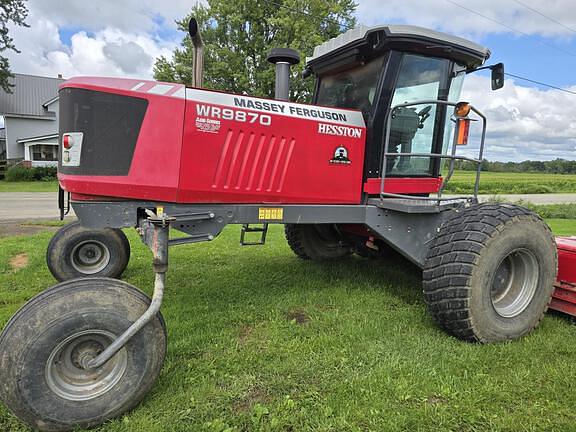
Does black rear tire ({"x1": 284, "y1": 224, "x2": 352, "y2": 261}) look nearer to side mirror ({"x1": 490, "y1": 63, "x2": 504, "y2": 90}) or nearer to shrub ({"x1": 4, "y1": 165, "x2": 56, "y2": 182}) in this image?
side mirror ({"x1": 490, "y1": 63, "x2": 504, "y2": 90})

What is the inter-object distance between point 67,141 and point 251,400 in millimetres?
2103

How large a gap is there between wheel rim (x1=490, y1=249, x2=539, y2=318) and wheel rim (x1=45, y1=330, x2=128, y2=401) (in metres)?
2.97

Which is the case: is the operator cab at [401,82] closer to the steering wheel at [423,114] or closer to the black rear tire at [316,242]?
the steering wheel at [423,114]

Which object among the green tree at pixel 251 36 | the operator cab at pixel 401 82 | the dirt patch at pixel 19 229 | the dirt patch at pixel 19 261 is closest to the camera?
the operator cab at pixel 401 82

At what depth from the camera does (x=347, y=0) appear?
25.1 meters

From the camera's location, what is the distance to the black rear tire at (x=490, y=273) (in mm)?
3305

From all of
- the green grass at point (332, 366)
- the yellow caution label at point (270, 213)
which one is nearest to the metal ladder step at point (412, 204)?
the yellow caution label at point (270, 213)

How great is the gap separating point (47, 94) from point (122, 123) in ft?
129

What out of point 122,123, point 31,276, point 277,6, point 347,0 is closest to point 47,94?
point 277,6

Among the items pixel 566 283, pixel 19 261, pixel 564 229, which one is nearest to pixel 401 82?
pixel 566 283

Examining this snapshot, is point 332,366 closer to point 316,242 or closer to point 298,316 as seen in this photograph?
point 298,316

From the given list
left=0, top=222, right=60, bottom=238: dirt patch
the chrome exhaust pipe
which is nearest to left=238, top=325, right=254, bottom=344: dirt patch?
the chrome exhaust pipe

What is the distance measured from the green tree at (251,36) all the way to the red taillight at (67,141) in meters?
20.9

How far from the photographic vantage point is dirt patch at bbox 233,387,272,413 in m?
2.54
